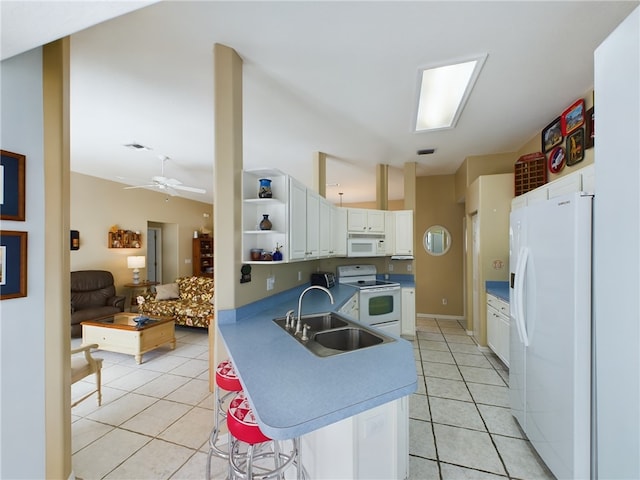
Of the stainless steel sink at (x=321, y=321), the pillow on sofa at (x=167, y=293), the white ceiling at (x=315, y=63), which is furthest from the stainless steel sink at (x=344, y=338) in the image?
the pillow on sofa at (x=167, y=293)

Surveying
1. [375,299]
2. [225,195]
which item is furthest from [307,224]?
[375,299]

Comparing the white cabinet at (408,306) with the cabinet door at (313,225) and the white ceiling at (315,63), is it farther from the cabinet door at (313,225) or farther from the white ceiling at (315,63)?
the white ceiling at (315,63)

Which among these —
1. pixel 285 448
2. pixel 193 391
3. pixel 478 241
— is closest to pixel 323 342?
pixel 285 448

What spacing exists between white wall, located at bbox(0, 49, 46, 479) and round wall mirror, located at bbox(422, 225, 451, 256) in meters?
5.63

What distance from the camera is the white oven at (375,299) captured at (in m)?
3.70

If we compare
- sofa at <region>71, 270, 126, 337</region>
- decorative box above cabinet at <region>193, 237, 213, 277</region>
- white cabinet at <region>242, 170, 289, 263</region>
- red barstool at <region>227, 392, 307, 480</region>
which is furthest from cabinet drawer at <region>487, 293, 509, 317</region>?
decorative box above cabinet at <region>193, 237, 213, 277</region>

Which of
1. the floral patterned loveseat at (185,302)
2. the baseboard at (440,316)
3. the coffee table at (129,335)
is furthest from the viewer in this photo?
the baseboard at (440,316)

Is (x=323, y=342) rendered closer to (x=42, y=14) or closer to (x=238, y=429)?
(x=238, y=429)

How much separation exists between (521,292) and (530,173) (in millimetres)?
2197

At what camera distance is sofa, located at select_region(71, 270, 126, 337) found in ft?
14.1

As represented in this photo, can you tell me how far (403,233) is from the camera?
4.42 m

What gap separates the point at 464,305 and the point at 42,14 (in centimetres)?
614

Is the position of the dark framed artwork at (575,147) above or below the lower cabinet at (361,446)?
above

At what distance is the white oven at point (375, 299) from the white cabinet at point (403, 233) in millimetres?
663
